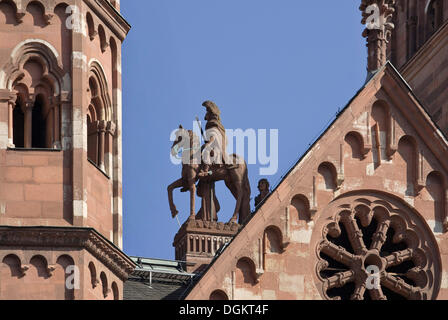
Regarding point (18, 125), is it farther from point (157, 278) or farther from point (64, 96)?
point (157, 278)

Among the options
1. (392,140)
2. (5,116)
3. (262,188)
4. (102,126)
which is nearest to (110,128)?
(102,126)

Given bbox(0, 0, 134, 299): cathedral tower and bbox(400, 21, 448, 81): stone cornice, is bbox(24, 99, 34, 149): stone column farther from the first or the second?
bbox(400, 21, 448, 81): stone cornice

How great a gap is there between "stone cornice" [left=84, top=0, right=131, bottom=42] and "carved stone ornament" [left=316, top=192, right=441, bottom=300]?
6.57 metres

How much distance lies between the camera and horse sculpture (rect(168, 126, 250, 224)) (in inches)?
2776

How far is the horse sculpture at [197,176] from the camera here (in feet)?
231

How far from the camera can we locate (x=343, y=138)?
64.0 meters

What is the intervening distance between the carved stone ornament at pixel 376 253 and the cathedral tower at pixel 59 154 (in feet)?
14.6

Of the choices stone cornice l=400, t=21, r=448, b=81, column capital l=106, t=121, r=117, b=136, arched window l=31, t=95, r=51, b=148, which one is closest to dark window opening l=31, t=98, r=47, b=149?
arched window l=31, t=95, r=51, b=148

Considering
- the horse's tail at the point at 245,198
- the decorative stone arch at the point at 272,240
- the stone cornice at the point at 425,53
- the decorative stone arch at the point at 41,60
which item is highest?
the stone cornice at the point at 425,53

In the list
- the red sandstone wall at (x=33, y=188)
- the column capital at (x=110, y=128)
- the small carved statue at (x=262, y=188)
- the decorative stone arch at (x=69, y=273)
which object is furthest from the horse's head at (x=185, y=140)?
the decorative stone arch at (x=69, y=273)

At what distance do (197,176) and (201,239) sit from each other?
5.76 ft

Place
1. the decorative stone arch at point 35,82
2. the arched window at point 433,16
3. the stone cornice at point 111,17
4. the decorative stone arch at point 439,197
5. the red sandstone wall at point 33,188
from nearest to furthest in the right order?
the red sandstone wall at point 33,188
the decorative stone arch at point 35,82
the decorative stone arch at point 439,197
the stone cornice at point 111,17
the arched window at point 433,16

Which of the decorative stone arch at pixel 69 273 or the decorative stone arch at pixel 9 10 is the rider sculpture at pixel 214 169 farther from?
the decorative stone arch at pixel 69 273
